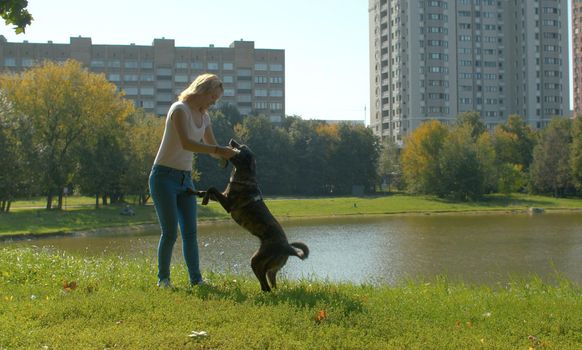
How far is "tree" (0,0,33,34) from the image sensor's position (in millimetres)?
6008

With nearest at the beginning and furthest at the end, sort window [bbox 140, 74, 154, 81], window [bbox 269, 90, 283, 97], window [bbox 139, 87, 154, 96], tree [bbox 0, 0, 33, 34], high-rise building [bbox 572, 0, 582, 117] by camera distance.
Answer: tree [bbox 0, 0, 33, 34]
window [bbox 140, 74, 154, 81]
window [bbox 139, 87, 154, 96]
window [bbox 269, 90, 283, 97]
high-rise building [bbox 572, 0, 582, 117]

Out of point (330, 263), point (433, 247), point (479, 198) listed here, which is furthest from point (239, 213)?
point (479, 198)

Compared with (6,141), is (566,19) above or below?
above

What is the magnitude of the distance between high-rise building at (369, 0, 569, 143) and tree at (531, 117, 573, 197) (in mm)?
34509

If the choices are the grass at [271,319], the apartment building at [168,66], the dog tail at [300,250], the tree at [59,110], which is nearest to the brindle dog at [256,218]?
the dog tail at [300,250]

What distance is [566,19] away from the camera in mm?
108875

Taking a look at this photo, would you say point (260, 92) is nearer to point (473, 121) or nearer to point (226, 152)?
point (473, 121)

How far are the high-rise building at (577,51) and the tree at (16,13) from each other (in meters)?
137

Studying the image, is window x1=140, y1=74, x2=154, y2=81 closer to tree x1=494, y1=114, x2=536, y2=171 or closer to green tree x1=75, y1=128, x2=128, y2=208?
tree x1=494, y1=114, x2=536, y2=171

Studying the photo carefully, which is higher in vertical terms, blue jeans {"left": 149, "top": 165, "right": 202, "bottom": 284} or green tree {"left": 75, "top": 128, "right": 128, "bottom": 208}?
green tree {"left": 75, "top": 128, "right": 128, "bottom": 208}

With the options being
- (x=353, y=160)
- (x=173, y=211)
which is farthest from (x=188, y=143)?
(x=353, y=160)

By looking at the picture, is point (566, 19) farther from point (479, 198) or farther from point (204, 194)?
point (204, 194)

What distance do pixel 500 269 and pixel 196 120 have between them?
13.4 meters

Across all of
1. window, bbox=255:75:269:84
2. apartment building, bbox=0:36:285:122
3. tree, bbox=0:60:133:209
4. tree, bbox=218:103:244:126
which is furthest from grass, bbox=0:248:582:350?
window, bbox=255:75:269:84
